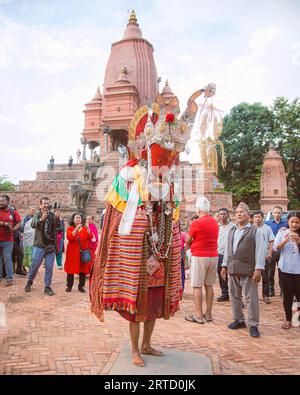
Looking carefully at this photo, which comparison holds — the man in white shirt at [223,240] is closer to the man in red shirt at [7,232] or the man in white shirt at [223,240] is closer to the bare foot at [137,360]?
the bare foot at [137,360]

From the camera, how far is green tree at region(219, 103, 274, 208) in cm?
2203

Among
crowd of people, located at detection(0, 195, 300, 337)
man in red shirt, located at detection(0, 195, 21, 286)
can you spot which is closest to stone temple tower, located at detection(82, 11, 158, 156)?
man in red shirt, located at detection(0, 195, 21, 286)

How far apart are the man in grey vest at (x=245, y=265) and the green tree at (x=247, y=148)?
17810 millimetres

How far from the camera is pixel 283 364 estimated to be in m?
3.30

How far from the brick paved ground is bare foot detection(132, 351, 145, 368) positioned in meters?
0.25

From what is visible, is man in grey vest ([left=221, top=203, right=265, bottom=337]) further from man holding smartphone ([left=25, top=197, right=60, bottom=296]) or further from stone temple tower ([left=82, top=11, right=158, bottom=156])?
stone temple tower ([left=82, top=11, right=158, bottom=156])

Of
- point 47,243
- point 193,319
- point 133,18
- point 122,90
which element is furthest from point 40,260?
point 133,18

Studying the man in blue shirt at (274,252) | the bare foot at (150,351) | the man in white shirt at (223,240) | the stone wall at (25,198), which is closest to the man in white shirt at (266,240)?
the man in blue shirt at (274,252)

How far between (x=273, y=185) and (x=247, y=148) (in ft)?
16.5

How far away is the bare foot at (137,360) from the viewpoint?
9.70 ft

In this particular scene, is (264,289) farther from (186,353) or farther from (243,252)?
(186,353)

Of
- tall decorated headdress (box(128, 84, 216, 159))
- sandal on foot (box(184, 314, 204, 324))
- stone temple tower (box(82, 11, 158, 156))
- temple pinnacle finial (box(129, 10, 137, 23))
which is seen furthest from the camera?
temple pinnacle finial (box(129, 10, 137, 23))

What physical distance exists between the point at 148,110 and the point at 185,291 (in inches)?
192

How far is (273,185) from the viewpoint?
59.9 feet
